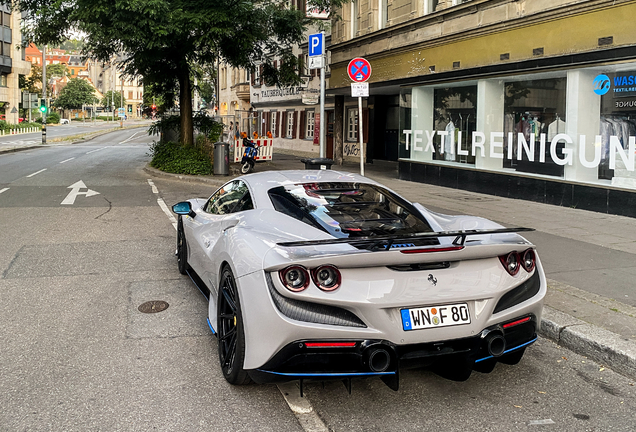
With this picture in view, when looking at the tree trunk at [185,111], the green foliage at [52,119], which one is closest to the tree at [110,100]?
the green foliage at [52,119]

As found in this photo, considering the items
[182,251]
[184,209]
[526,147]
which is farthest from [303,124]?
[184,209]

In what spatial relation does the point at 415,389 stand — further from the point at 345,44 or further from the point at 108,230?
the point at 345,44

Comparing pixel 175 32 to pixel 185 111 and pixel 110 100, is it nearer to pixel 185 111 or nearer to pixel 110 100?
pixel 185 111

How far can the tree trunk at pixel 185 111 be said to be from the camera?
839 inches

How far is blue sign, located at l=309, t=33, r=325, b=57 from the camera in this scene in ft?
45.8

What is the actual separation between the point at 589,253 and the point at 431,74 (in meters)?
10.3

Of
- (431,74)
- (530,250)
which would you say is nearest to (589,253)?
(530,250)

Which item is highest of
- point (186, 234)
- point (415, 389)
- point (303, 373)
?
point (186, 234)

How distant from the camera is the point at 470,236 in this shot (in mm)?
3914

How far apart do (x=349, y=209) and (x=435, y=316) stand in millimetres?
1371

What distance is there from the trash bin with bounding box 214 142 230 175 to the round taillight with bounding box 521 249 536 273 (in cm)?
1601

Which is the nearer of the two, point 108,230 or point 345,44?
point 108,230

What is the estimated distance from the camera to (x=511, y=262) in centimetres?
392

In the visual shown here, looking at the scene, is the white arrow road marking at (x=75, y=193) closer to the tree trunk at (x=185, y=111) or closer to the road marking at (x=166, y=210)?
the road marking at (x=166, y=210)
